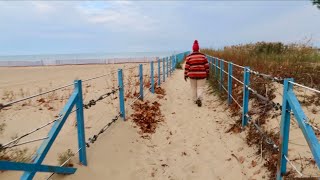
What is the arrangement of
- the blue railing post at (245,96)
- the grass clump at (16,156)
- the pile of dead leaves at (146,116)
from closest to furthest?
the grass clump at (16,156) < the blue railing post at (245,96) < the pile of dead leaves at (146,116)

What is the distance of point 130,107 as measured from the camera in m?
7.86

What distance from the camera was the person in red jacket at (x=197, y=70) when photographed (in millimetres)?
9148

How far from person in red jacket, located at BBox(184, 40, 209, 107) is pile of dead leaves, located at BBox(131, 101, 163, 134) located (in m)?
1.29

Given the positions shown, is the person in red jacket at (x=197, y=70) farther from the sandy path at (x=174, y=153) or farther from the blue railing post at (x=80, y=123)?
the blue railing post at (x=80, y=123)

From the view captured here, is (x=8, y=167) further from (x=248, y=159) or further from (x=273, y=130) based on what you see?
(x=273, y=130)

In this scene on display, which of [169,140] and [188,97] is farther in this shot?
[188,97]

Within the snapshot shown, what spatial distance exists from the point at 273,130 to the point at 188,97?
5.46 meters

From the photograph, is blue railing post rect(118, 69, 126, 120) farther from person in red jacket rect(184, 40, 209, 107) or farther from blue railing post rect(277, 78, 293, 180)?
blue railing post rect(277, 78, 293, 180)

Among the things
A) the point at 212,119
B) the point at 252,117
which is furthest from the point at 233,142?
the point at 212,119

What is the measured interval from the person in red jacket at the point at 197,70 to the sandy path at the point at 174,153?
176cm

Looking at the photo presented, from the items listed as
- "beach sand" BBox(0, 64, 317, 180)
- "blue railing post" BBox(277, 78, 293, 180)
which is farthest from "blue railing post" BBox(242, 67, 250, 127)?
"blue railing post" BBox(277, 78, 293, 180)

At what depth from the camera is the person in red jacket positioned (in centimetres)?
915

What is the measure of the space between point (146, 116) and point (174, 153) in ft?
6.12

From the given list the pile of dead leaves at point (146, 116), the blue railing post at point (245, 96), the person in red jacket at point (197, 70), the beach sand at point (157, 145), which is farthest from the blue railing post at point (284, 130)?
the person in red jacket at point (197, 70)
